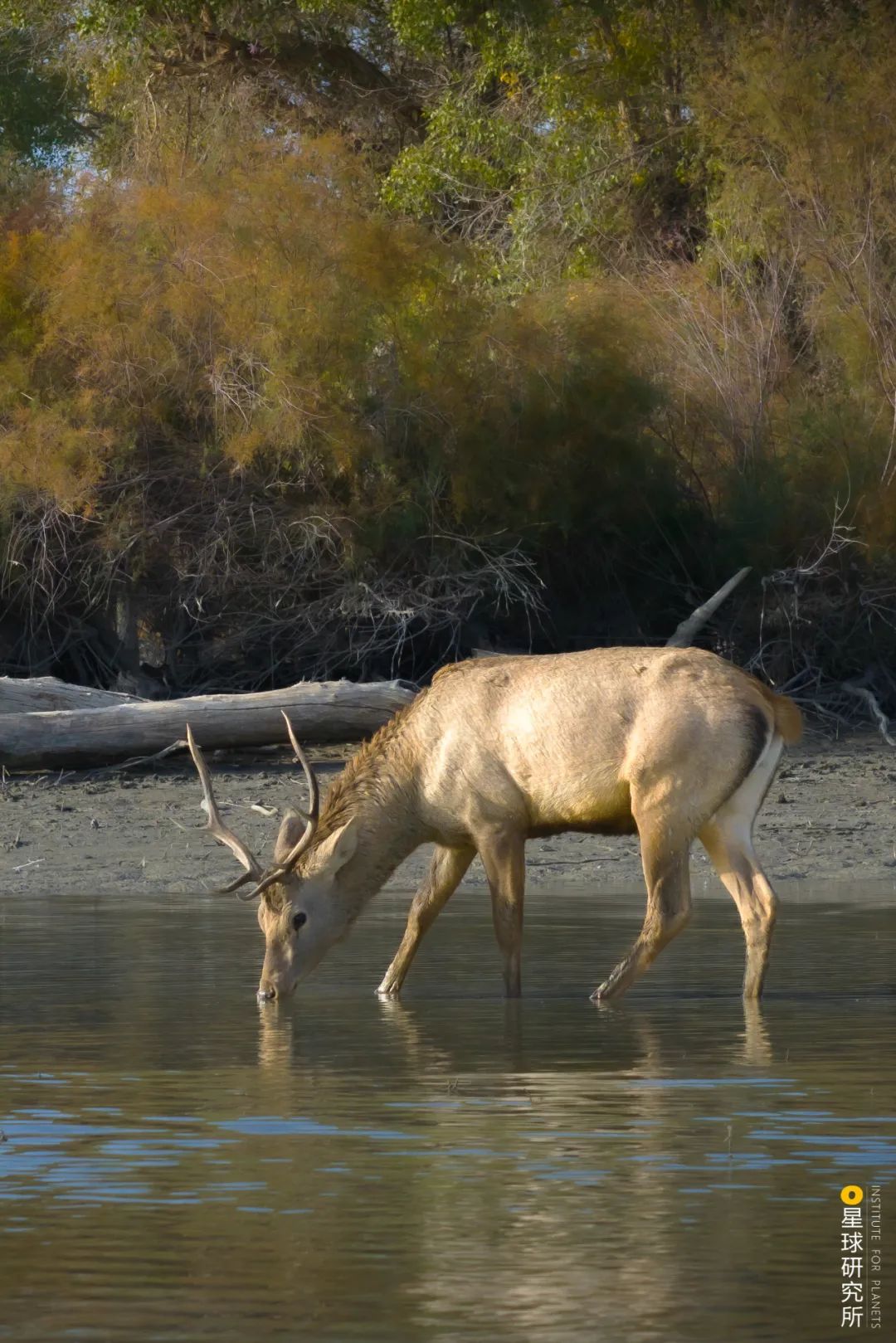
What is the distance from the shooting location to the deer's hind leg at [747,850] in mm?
9594

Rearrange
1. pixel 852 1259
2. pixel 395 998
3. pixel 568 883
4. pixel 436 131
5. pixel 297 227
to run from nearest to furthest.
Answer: pixel 852 1259 → pixel 395 998 → pixel 568 883 → pixel 297 227 → pixel 436 131

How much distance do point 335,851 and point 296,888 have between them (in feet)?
0.77

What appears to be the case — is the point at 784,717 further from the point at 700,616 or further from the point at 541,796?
→ the point at 700,616

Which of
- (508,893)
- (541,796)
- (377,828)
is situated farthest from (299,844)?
(541,796)

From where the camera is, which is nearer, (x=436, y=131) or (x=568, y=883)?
Answer: (x=568, y=883)

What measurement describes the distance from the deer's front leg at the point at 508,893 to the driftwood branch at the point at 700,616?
907cm

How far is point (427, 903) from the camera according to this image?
389 inches

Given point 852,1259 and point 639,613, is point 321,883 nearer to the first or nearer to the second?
point 852,1259

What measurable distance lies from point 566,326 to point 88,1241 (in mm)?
15027

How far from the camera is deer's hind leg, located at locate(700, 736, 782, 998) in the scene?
31.5 ft

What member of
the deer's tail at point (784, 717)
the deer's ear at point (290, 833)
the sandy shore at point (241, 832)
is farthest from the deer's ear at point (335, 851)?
the sandy shore at point (241, 832)

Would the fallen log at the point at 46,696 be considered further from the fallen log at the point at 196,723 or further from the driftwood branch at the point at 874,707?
the driftwood branch at the point at 874,707

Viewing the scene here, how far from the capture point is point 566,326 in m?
19.6

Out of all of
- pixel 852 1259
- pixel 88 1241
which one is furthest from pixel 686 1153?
pixel 88 1241
